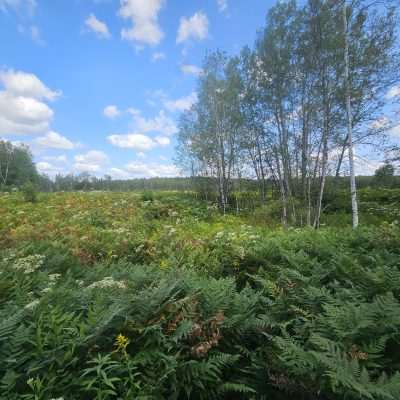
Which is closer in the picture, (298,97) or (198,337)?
(198,337)

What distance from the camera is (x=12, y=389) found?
4.39 ft

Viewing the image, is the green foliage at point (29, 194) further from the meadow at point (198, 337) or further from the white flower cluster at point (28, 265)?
the white flower cluster at point (28, 265)

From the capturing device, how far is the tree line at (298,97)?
8.23 meters

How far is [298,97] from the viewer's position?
10164 mm

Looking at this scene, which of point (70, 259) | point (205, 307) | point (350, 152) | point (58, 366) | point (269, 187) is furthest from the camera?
point (269, 187)

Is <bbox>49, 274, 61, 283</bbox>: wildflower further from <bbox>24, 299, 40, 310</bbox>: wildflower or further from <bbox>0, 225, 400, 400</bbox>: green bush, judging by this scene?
<bbox>24, 299, 40, 310</bbox>: wildflower

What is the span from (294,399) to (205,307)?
36.6 inches

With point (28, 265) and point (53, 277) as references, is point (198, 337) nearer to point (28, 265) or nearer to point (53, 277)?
point (53, 277)

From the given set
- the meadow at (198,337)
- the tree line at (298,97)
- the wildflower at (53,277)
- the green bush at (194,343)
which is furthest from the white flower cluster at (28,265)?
the tree line at (298,97)

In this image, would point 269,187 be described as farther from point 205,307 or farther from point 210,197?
point 205,307

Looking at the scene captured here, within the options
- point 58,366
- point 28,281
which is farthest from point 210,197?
point 58,366

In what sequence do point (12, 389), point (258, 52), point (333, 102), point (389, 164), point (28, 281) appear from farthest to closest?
point (258, 52) < point (333, 102) < point (389, 164) < point (28, 281) < point (12, 389)

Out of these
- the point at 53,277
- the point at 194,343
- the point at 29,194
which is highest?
the point at 29,194

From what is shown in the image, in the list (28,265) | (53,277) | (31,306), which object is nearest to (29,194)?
(28,265)
